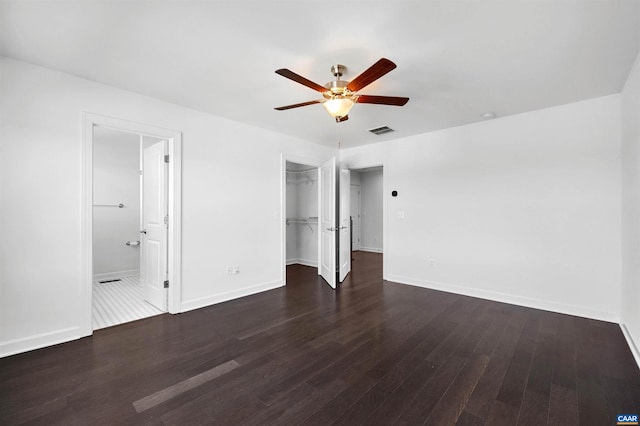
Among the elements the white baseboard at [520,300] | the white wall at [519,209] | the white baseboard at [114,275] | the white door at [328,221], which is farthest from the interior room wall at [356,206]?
the white baseboard at [114,275]

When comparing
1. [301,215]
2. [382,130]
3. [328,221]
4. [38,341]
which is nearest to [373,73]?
[382,130]

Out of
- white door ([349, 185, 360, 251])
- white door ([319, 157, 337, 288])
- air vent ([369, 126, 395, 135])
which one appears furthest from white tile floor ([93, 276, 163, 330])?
white door ([349, 185, 360, 251])

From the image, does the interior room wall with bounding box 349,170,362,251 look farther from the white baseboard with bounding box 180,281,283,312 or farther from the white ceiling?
the white ceiling

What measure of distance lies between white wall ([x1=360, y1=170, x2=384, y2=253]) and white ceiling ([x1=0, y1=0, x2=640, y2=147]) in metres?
5.04

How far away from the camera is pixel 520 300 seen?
3.65 meters

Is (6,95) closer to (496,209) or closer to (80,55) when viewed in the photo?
(80,55)

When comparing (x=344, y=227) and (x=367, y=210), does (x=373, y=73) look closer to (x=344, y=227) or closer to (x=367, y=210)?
(x=344, y=227)

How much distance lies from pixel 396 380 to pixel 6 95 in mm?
3962

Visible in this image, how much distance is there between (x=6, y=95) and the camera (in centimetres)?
236

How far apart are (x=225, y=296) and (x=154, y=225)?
134cm

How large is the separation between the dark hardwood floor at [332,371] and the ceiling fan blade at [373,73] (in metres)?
2.23

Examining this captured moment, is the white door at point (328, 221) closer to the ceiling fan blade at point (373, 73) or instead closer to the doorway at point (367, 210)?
the ceiling fan blade at point (373, 73)

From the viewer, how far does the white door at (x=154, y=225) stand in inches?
136

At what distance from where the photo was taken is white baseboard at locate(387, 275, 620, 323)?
10.4 feet
